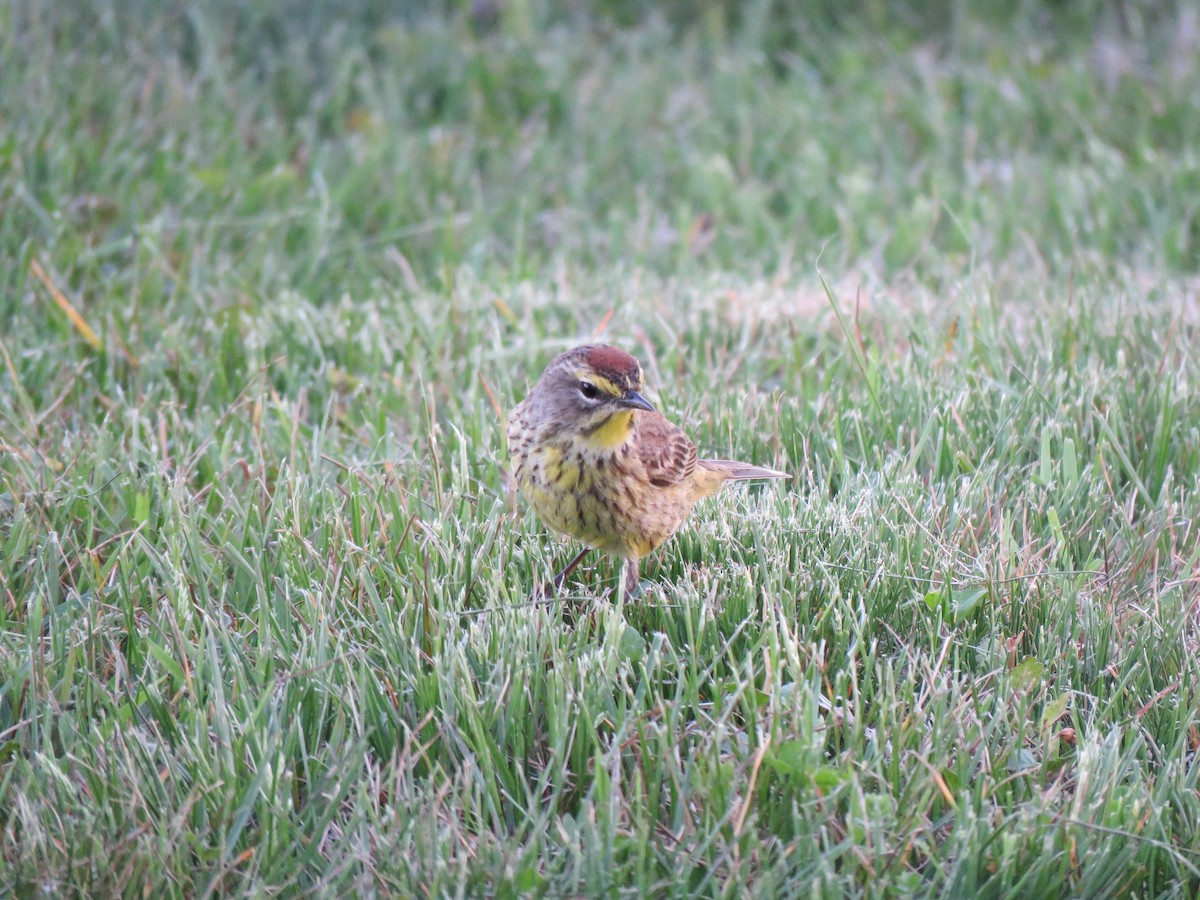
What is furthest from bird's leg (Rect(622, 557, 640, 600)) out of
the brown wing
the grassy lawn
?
the brown wing

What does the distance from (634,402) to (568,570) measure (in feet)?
1.62

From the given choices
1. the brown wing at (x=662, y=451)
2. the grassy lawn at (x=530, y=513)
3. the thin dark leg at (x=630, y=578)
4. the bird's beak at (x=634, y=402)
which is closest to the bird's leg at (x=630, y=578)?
the thin dark leg at (x=630, y=578)

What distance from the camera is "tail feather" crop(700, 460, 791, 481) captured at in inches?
157

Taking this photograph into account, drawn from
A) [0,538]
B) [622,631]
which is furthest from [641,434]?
[0,538]

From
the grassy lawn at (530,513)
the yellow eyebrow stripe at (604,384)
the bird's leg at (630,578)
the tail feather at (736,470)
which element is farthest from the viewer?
the tail feather at (736,470)

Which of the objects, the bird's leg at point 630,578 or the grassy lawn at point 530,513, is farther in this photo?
the bird's leg at point 630,578

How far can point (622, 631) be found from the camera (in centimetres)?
309

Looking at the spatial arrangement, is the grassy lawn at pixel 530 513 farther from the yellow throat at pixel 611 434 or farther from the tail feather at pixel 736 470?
the yellow throat at pixel 611 434

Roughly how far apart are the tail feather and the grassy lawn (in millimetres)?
101

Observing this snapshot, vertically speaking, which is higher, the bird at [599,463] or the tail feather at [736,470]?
the bird at [599,463]

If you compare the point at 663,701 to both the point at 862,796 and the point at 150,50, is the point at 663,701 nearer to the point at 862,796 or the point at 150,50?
the point at 862,796

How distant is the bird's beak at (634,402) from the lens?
356cm

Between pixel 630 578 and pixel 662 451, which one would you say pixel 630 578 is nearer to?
pixel 630 578

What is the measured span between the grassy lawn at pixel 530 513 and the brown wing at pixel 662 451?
0.59ft
